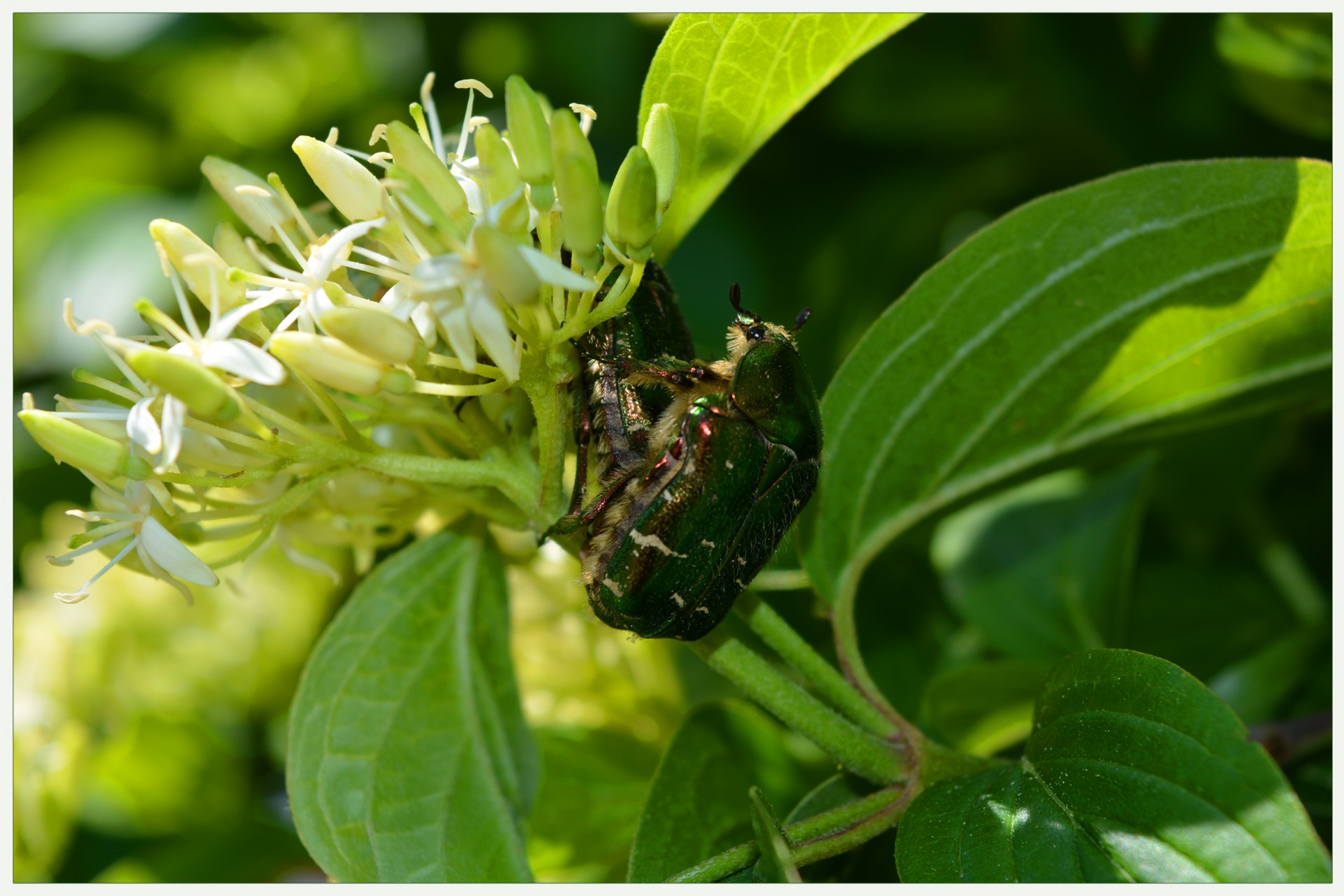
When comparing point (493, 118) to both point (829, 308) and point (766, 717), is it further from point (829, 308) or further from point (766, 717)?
point (766, 717)

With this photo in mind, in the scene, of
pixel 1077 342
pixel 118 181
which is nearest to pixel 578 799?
pixel 1077 342

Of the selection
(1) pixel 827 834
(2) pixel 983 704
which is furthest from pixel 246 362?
(2) pixel 983 704

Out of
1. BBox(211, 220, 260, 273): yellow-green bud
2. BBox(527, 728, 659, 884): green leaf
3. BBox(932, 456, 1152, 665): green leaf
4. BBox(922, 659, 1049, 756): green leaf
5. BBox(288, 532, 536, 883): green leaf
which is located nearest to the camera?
BBox(211, 220, 260, 273): yellow-green bud

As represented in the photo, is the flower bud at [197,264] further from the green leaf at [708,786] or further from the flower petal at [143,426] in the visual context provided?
the green leaf at [708,786]

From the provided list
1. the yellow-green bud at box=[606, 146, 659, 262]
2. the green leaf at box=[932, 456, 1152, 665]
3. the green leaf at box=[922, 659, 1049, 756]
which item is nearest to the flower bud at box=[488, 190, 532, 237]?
the yellow-green bud at box=[606, 146, 659, 262]

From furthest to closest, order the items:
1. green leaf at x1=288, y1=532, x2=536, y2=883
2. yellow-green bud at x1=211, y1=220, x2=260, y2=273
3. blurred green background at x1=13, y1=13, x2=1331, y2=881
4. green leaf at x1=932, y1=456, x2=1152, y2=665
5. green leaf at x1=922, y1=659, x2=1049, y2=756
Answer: blurred green background at x1=13, y1=13, x2=1331, y2=881, green leaf at x1=932, y1=456, x2=1152, y2=665, green leaf at x1=922, y1=659, x2=1049, y2=756, green leaf at x1=288, y1=532, x2=536, y2=883, yellow-green bud at x1=211, y1=220, x2=260, y2=273

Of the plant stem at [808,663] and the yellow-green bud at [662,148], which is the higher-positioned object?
the yellow-green bud at [662,148]

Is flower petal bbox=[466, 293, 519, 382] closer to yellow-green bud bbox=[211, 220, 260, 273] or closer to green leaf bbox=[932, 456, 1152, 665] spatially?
yellow-green bud bbox=[211, 220, 260, 273]

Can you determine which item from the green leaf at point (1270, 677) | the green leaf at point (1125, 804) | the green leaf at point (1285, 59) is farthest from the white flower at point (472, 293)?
the green leaf at point (1285, 59)
